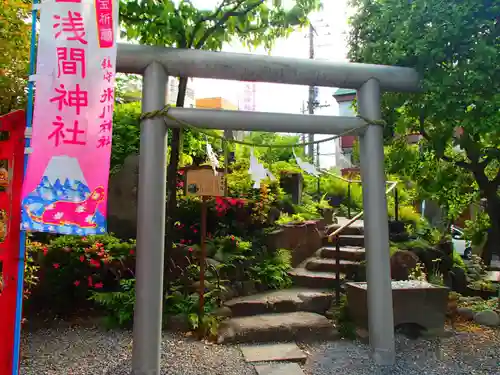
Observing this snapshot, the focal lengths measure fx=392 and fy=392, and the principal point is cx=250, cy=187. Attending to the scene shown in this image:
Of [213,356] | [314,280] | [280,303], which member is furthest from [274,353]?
[314,280]

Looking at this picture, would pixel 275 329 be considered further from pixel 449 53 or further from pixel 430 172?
pixel 449 53

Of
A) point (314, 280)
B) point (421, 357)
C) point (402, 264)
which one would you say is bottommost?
point (421, 357)

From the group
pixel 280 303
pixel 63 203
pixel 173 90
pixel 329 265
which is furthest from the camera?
pixel 173 90

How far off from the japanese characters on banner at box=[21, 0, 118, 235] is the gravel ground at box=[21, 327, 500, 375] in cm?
198

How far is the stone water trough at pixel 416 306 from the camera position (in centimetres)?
500

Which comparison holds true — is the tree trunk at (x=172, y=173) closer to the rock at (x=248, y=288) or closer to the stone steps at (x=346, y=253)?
the rock at (x=248, y=288)

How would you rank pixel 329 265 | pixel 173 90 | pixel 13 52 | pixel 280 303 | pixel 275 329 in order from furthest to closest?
pixel 173 90 < pixel 329 265 < pixel 280 303 < pixel 275 329 < pixel 13 52

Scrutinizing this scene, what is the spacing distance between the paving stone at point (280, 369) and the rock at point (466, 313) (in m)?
3.35

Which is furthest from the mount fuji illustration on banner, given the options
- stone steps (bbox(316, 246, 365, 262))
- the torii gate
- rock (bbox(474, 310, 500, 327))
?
rock (bbox(474, 310, 500, 327))

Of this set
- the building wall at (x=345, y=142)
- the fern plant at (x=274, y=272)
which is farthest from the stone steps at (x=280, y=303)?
the building wall at (x=345, y=142)

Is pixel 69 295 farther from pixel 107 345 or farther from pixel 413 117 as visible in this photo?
pixel 413 117

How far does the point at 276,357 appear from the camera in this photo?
169 inches

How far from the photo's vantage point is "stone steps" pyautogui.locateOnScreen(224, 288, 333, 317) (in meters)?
5.39

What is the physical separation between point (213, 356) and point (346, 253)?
11.9 feet
